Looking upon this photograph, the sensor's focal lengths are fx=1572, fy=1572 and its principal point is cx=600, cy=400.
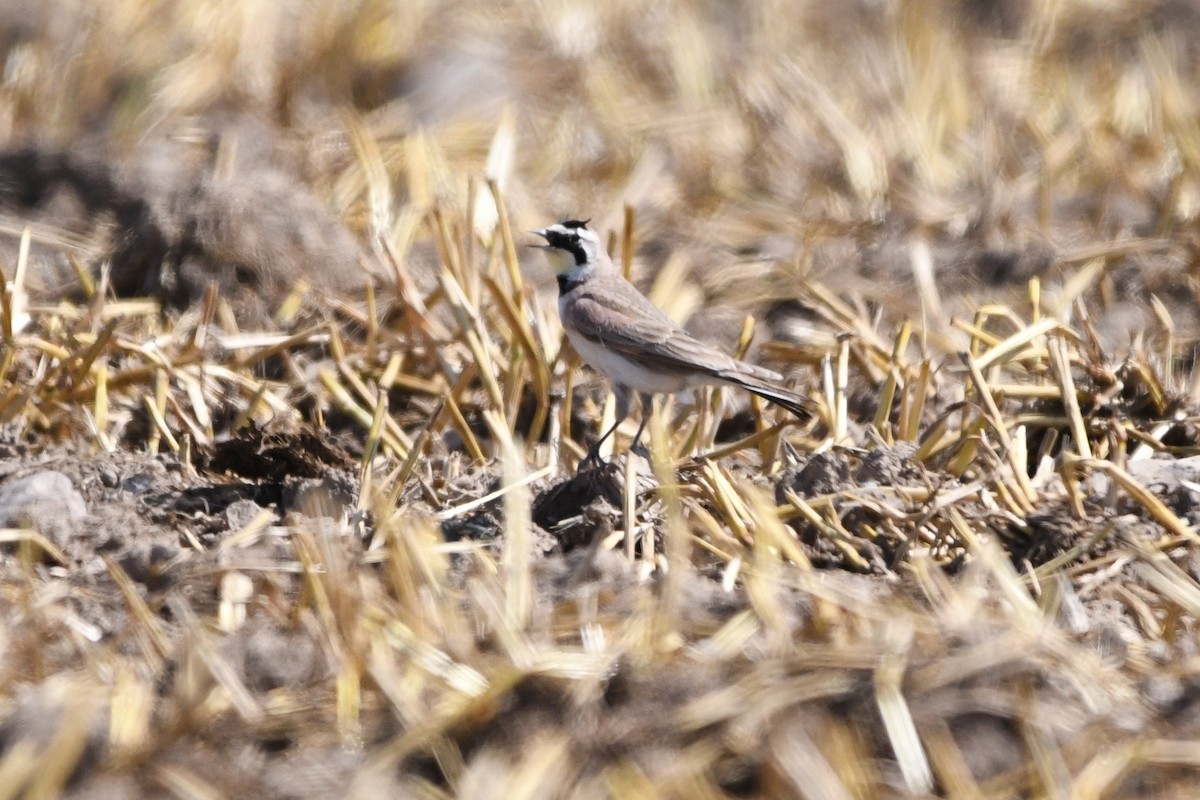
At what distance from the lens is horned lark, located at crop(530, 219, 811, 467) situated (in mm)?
6156

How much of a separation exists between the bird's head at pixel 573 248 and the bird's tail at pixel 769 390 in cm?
112

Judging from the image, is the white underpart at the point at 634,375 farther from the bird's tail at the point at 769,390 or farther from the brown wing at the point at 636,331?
the bird's tail at the point at 769,390

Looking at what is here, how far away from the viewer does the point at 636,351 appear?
6.40 m

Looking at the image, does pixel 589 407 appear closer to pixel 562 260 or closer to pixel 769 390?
pixel 562 260

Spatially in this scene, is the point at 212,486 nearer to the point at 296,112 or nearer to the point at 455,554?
the point at 455,554

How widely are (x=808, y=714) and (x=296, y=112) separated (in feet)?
21.9

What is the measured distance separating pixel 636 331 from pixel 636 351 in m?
0.11

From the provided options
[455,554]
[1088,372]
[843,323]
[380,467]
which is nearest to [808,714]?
[455,554]

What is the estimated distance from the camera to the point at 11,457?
6055 millimetres

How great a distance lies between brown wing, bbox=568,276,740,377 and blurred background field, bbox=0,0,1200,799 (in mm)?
308

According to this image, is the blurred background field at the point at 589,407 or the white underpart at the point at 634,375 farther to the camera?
the white underpart at the point at 634,375

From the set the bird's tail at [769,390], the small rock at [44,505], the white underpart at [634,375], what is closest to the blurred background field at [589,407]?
the small rock at [44,505]

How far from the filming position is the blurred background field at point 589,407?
12.9 ft

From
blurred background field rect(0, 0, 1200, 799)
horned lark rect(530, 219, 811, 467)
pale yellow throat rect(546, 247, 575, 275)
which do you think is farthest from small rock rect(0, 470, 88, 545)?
pale yellow throat rect(546, 247, 575, 275)
